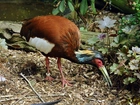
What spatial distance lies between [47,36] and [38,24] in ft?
0.86

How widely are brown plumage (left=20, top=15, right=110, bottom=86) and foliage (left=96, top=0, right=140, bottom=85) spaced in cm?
28

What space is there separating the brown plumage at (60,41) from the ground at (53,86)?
0.22 metres

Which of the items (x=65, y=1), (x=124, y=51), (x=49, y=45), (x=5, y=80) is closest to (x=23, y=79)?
(x=5, y=80)

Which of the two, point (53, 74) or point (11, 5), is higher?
point (11, 5)

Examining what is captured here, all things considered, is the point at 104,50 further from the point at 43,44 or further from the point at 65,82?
the point at 43,44

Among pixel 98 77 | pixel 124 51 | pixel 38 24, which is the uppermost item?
pixel 38 24

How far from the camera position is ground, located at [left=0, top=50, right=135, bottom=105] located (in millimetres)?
4562

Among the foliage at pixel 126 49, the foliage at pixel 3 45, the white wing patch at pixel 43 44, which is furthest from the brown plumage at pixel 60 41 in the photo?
the foliage at pixel 3 45

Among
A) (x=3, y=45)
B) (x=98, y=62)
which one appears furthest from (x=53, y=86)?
(x=3, y=45)

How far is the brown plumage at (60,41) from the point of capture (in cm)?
460

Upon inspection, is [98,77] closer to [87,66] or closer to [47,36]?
[87,66]

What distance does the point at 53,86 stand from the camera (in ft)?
16.0

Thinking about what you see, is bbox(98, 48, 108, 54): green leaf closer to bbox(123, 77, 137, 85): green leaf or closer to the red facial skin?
the red facial skin

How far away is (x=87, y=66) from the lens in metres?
5.33
